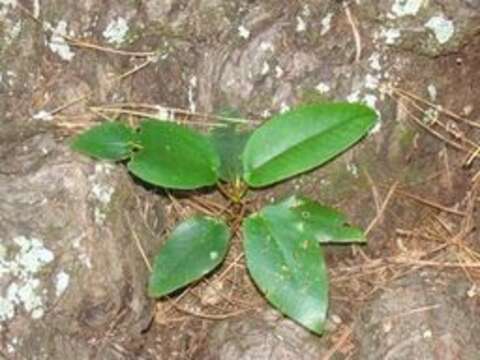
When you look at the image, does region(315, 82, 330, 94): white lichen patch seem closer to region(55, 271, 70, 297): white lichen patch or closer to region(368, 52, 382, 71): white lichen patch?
region(368, 52, 382, 71): white lichen patch

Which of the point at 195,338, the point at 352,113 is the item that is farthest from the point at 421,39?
the point at 195,338

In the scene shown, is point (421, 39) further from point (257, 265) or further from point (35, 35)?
point (35, 35)

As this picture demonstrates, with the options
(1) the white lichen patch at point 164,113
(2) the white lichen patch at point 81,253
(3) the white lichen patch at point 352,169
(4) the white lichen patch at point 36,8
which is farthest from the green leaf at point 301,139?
(4) the white lichen patch at point 36,8

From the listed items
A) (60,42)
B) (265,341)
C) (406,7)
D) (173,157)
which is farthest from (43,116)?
(406,7)

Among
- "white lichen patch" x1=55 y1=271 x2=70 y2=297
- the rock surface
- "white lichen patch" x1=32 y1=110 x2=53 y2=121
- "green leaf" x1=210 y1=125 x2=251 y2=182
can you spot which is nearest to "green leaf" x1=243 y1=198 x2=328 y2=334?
"green leaf" x1=210 y1=125 x2=251 y2=182

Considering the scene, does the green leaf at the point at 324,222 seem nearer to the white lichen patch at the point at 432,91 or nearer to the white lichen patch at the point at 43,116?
the white lichen patch at the point at 432,91

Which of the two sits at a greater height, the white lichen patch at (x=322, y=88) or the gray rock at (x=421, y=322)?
the white lichen patch at (x=322, y=88)
